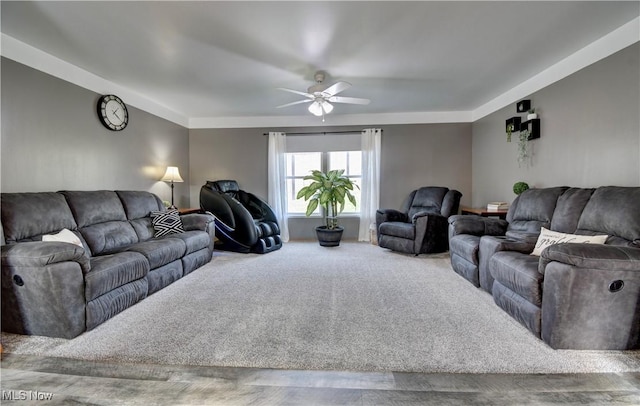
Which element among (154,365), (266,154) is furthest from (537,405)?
(266,154)

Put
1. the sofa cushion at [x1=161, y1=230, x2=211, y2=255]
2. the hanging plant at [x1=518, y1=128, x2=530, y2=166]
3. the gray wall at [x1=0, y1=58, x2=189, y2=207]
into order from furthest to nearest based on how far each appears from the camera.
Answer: the hanging plant at [x1=518, y1=128, x2=530, y2=166]
the sofa cushion at [x1=161, y1=230, x2=211, y2=255]
the gray wall at [x1=0, y1=58, x2=189, y2=207]

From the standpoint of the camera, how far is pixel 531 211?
3.02 meters

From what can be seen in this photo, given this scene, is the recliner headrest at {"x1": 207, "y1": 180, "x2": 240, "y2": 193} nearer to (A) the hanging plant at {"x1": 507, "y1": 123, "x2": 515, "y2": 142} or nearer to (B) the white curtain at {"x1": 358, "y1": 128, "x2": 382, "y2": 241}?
(B) the white curtain at {"x1": 358, "y1": 128, "x2": 382, "y2": 241}

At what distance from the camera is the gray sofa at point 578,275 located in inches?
67.8

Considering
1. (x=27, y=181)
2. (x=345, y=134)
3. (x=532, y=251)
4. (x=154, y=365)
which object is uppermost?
(x=345, y=134)

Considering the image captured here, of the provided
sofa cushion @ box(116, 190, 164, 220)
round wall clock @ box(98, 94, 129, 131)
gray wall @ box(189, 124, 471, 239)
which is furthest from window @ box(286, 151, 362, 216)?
round wall clock @ box(98, 94, 129, 131)

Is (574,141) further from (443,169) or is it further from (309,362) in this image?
(309,362)

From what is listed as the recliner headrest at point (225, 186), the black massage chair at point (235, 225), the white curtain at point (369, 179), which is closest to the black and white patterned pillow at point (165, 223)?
the black massage chair at point (235, 225)

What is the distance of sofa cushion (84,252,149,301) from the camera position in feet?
6.79

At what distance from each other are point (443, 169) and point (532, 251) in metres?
3.21

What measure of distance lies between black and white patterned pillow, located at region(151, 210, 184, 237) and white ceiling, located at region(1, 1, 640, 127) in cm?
175

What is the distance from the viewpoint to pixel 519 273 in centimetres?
208

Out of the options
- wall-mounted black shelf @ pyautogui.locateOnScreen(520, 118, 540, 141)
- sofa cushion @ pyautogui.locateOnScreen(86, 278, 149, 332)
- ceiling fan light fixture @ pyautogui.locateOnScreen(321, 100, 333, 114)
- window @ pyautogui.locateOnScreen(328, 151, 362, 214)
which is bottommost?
sofa cushion @ pyautogui.locateOnScreen(86, 278, 149, 332)

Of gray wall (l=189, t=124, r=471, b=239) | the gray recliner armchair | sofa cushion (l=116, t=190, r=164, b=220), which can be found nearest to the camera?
sofa cushion (l=116, t=190, r=164, b=220)
